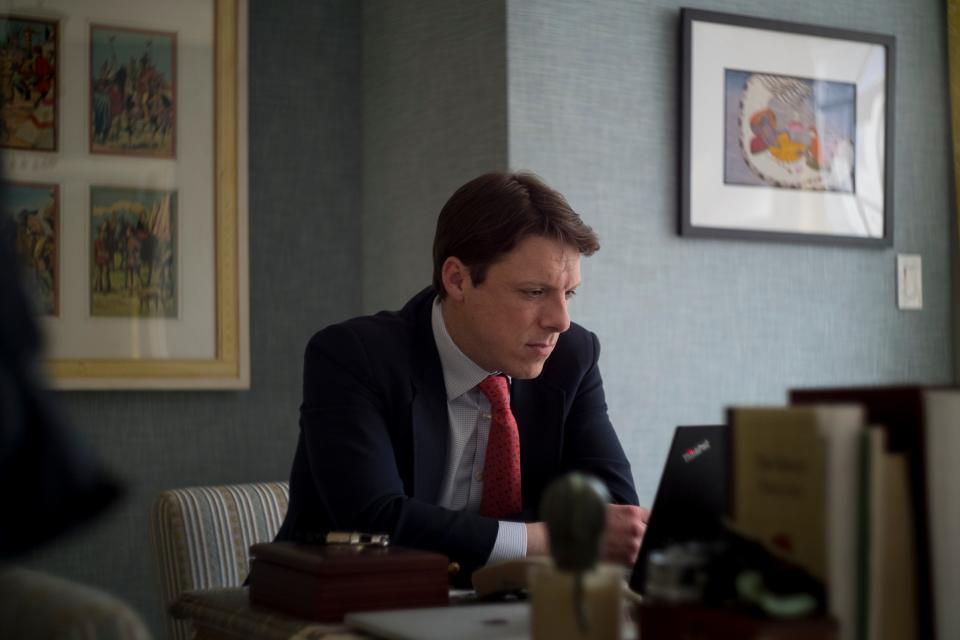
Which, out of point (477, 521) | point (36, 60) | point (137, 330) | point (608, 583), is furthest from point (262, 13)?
point (608, 583)

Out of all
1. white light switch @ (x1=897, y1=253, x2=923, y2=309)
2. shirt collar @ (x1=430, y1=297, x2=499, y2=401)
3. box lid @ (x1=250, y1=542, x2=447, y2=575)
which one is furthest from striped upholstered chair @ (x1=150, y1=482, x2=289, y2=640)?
white light switch @ (x1=897, y1=253, x2=923, y2=309)

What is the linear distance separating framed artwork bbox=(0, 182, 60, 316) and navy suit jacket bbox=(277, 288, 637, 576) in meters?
1.16

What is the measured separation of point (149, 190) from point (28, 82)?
40 cm

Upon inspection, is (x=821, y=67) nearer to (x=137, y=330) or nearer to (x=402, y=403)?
(x=402, y=403)

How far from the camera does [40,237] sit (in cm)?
298

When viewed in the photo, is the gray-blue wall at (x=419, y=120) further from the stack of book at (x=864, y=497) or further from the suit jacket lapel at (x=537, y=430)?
the stack of book at (x=864, y=497)

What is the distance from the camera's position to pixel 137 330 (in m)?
3.07

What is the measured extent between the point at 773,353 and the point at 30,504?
2463 millimetres

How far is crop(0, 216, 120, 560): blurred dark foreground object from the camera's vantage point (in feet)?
2.64

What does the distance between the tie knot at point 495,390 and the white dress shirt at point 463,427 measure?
0.04ft

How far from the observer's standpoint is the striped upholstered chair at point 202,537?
242 cm

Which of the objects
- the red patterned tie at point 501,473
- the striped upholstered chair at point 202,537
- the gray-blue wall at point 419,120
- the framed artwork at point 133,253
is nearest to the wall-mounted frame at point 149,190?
the framed artwork at point 133,253

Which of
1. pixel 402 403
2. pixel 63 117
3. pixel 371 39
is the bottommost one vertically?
pixel 402 403

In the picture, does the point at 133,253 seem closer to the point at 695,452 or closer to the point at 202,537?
the point at 202,537
